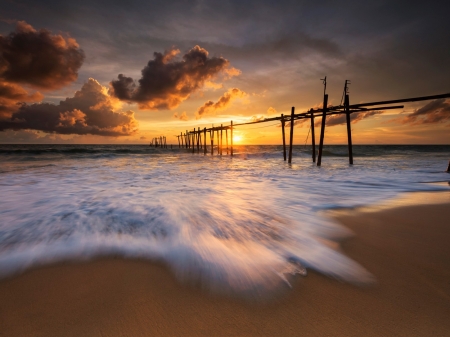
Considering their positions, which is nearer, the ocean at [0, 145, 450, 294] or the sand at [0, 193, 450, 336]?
the sand at [0, 193, 450, 336]

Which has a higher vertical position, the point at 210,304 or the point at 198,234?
the point at 210,304

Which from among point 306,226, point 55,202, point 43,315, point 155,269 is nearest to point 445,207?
point 306,226

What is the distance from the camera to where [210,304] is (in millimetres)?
1734

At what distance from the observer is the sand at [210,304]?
1466 millimetres

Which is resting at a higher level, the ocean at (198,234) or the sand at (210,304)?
the sand at (210,304)

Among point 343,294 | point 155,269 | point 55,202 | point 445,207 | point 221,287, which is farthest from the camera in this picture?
point 55,202

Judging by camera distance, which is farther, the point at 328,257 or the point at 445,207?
the point at 445,207

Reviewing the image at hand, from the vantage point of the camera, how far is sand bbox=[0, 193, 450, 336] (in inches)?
57.7

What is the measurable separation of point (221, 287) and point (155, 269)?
0.75 meters

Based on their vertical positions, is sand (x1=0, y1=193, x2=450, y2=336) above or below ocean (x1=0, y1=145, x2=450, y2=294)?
above

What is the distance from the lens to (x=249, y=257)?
2604 millimetres

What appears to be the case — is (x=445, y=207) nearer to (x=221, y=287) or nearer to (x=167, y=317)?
(x=221, y=287)

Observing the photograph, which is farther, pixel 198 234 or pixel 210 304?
pixel 198 234

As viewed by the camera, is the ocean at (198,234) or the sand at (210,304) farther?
the ocean at (198,234)
